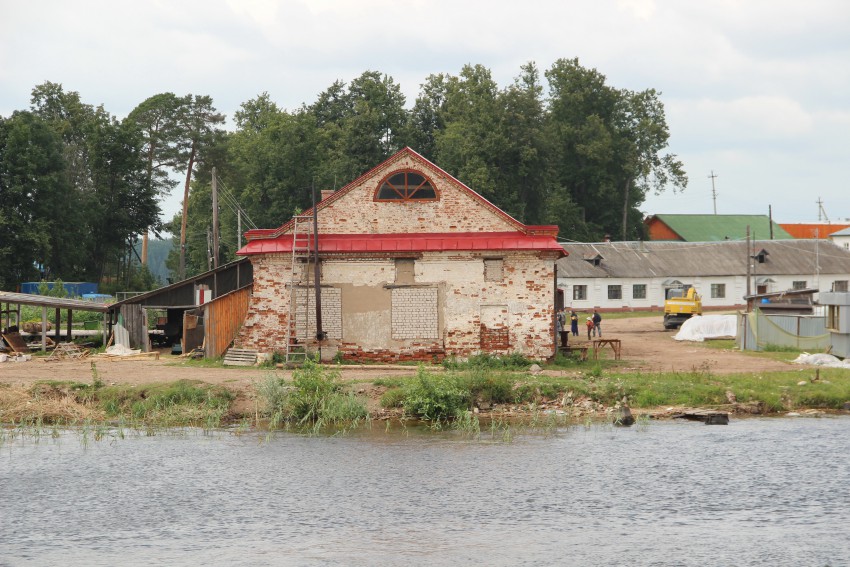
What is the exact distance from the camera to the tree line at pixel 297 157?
74.1 meters

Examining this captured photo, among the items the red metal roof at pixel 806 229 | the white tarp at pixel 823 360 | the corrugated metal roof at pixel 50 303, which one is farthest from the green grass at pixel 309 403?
the red metal roof at pixel 806 229

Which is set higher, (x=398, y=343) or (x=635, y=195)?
(x=635, y=195)

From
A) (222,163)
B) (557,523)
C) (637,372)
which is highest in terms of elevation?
(222,163)

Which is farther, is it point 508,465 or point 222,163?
point 222,163

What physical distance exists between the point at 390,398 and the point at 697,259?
47.8 m

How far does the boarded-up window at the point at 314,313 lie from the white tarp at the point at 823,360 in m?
16.5

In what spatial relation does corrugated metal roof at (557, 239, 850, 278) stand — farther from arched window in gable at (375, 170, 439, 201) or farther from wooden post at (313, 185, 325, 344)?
wooden post at (313, 185, 325, 344)

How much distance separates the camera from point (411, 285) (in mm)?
38469

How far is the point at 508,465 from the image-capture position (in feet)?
84.4

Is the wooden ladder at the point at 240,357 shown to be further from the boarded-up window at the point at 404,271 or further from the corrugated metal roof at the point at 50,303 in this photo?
the corrugated metal roof at the point at 50,303

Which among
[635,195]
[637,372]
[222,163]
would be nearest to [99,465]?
[637,372]

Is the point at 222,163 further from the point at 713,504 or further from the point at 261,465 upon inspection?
the point at 713,504

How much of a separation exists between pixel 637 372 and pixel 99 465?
18.4 meters

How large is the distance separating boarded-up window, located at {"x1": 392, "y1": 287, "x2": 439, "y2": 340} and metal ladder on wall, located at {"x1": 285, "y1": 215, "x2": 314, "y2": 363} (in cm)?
323
